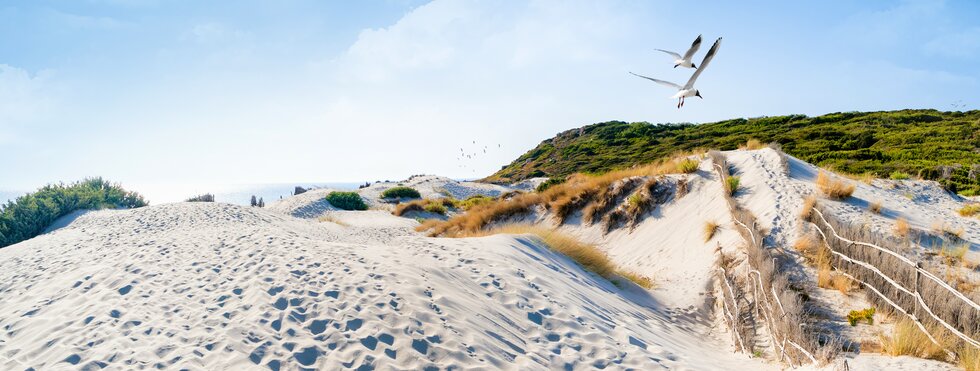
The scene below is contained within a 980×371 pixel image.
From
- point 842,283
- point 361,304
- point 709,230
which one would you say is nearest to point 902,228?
point 842,283

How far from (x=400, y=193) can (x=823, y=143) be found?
25.7 meters

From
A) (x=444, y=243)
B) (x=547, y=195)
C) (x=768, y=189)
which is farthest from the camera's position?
(x=547, y=195)

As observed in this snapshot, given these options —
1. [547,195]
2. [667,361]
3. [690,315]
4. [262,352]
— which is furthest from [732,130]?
[262,352]

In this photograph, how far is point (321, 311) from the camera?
214 inches

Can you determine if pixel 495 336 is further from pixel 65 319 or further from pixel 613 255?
pixel 613 255

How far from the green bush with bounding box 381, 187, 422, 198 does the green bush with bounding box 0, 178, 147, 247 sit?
41.5 feet

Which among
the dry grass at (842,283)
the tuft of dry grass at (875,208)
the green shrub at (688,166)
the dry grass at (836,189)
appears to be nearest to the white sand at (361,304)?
the dry grass at (836,189)

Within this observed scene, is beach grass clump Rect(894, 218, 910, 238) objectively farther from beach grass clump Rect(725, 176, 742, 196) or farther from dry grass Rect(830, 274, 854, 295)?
beach grass clump Rect(725, 176, 742, 196)

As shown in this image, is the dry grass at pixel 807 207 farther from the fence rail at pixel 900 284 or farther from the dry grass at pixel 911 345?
the dry grass at pixel 911 345

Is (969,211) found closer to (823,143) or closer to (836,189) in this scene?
(836,189)

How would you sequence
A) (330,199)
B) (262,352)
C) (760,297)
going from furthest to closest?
(330,199)
(760,297)
(262,352)

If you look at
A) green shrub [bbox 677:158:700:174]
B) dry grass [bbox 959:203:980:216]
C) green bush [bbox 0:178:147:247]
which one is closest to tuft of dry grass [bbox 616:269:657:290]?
green shrub [bbox 677:158:700:174]

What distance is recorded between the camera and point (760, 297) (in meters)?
7.37

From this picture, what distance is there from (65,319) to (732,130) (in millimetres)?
45293
